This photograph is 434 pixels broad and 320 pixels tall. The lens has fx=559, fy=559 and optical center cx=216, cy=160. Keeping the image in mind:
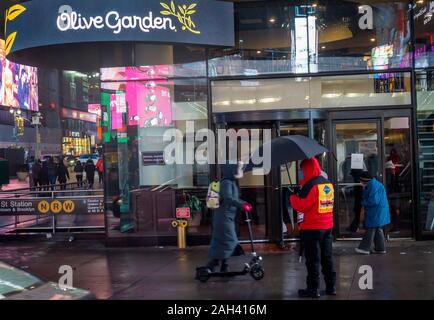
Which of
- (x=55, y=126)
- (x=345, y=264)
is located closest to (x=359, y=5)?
(x=345, y=264)

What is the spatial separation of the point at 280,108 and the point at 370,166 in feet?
6.69

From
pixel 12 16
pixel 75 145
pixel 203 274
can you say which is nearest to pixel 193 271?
pixel 203 274

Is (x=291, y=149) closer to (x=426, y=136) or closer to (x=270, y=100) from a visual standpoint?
(x=270, y=100)

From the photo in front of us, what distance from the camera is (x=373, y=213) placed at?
362 inches

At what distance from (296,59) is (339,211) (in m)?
3.05

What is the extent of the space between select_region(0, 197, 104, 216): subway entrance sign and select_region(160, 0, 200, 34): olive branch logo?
4.17 meters

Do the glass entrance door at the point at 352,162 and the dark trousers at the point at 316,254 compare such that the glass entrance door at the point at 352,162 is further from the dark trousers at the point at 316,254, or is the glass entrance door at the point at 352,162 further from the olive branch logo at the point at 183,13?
the dark trousers at the point at 316,254

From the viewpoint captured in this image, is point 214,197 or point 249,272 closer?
point 249,272

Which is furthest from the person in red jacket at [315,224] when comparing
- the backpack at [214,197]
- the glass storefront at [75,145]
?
the glass storefront at [75,145]

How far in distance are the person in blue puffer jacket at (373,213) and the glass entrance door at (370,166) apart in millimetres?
1298

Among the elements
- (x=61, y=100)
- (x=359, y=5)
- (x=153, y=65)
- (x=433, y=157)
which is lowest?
(x=433, y=157)

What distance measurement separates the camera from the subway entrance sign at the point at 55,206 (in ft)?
38.3
